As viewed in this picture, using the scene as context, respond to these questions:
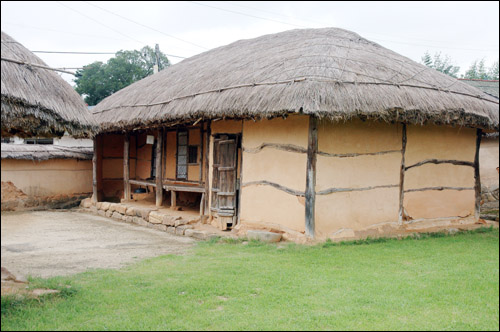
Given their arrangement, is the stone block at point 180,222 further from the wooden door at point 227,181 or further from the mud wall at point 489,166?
the mud wall at point 489,166

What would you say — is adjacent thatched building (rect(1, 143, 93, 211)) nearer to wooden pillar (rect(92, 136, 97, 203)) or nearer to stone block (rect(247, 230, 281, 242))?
wooden pillar (rect(92, 136, 97, 203))

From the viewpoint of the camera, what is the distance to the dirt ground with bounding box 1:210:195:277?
4.02 metres

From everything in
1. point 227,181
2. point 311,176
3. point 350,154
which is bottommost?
point 227,181

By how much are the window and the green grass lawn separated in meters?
5.30

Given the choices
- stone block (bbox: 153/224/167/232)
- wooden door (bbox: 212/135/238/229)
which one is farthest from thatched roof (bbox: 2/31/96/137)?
stone block (bbox: 153/224/167/232)

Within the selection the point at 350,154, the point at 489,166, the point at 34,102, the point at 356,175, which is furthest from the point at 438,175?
the point at 34,102

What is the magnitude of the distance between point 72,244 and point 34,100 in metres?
4.27

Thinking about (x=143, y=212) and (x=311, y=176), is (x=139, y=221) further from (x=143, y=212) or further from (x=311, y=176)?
(x=311, y=176)

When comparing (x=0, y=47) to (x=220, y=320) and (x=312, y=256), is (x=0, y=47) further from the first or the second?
(x=312, y=256)

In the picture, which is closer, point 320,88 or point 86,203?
point 320,88

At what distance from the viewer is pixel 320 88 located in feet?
23.0

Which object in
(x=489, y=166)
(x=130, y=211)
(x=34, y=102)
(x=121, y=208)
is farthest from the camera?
(x=489, y=166)

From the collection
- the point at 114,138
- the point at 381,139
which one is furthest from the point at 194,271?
the point at 114,138

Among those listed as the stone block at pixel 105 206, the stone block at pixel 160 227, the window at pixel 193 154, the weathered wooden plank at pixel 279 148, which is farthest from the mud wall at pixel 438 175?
the stone block at pixel 105 206
